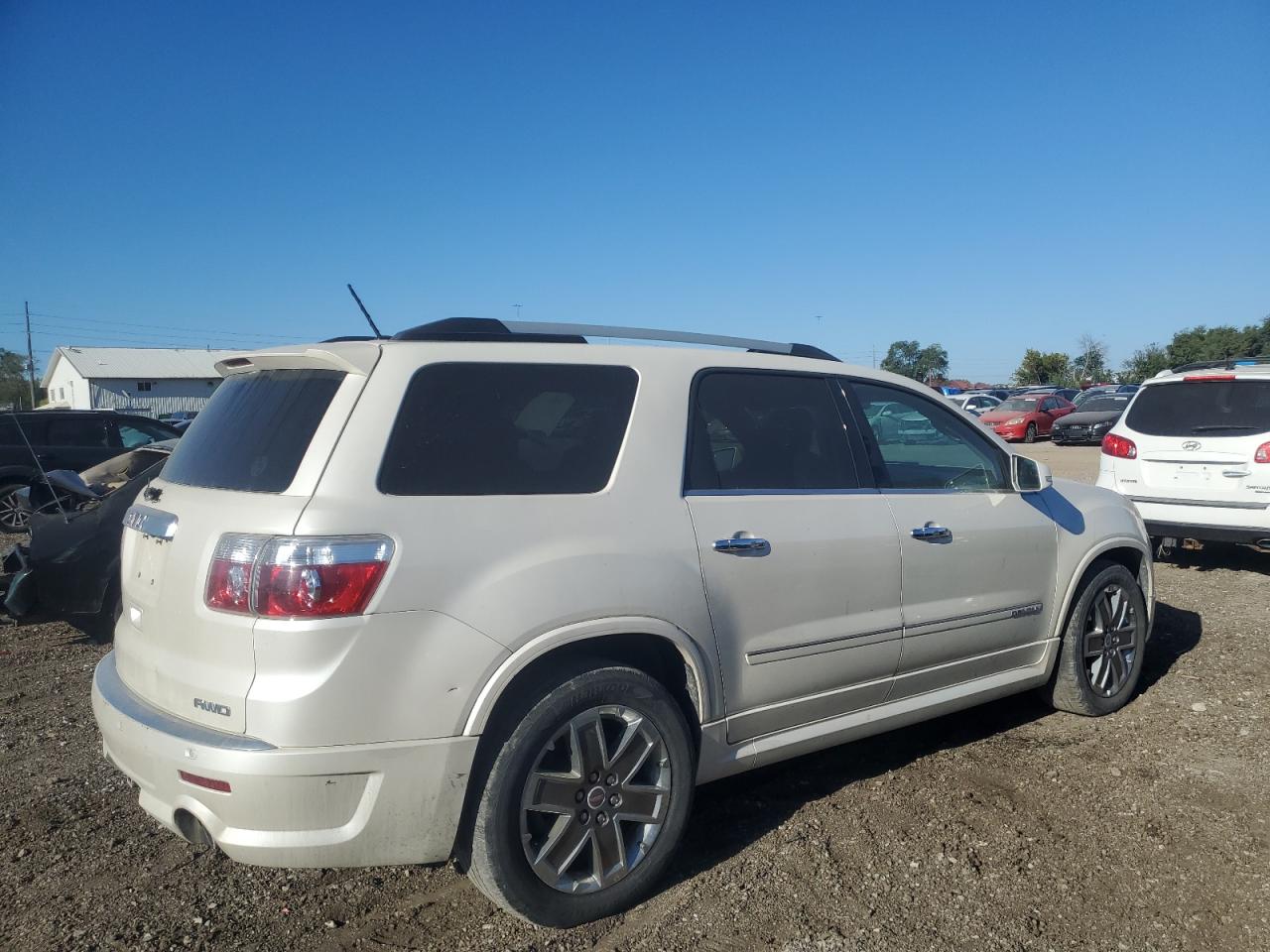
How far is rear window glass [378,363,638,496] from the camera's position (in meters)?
2.91

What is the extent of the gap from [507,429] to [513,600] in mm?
566

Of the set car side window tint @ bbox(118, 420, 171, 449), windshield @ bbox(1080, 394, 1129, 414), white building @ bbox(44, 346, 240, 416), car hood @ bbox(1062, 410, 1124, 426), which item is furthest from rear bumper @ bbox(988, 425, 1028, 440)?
white building @ bbox(44, 346, 240, 416)

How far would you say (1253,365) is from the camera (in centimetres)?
832

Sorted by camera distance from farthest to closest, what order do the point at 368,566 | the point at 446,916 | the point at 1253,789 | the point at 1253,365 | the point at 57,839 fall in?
the point at 1253,365, the point at 1253,789, the point at 57,839, the point at 446,916, the point at 368,566

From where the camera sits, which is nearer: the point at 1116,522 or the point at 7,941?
the point at 7,941

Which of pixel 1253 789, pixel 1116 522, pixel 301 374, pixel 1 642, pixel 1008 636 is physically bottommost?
pixel 1 642

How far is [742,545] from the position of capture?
134 inches

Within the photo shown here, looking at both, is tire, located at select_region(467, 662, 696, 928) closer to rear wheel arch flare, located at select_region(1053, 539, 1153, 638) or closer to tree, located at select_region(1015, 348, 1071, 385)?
rear wheel arch flare, located at select_region(1053, 539, 1153, 638)

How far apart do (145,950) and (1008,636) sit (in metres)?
3.55

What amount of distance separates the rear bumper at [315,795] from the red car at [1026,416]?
29322 mm

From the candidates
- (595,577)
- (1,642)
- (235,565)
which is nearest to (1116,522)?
(595,577)

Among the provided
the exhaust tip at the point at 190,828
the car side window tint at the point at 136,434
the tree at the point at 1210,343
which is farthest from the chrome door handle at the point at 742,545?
the tree at the point at 1210,343

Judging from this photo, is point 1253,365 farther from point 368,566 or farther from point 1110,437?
point 368,566

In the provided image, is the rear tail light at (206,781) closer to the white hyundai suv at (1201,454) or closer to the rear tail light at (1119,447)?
the white hyundai suv at (1201,454)
